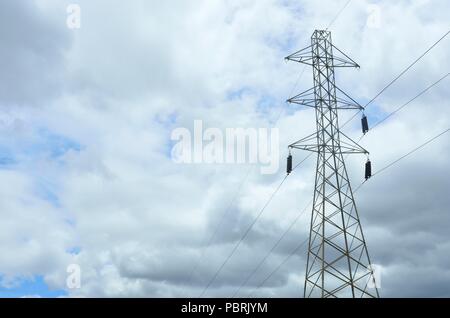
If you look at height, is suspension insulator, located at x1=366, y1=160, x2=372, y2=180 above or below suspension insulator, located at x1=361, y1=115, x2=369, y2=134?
below

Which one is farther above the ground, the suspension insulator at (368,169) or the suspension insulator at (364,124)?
the suspension insulator at (364,124)
